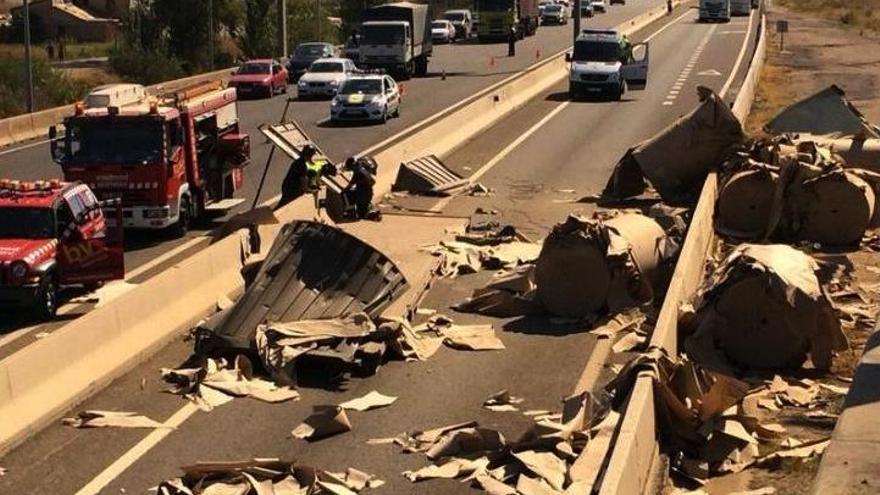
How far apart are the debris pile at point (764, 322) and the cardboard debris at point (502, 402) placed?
2.52m

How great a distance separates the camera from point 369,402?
14.3 metres

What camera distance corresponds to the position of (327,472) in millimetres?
12164

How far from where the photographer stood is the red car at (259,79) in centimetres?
5356

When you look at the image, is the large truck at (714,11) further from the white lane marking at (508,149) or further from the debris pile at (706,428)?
the debris pile at (706,428)

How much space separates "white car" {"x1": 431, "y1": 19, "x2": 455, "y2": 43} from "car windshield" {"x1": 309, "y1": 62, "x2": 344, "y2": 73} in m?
37.4

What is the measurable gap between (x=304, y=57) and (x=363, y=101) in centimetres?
2010

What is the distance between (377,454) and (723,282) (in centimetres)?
519

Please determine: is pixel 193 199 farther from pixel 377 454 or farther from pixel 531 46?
pixel 531 46

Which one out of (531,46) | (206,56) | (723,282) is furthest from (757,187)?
(531,46)

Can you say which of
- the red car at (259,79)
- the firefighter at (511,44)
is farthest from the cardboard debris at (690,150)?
the firefighter at (511,44)

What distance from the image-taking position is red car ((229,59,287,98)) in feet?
176

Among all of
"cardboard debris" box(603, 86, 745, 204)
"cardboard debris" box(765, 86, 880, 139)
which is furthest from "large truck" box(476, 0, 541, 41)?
"cardboard debris" box(603, 86, 745, 204)

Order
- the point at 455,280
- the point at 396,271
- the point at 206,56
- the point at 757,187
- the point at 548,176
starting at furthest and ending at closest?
the point at 206,56
the point at 548,176
the point at 757,187
the point at 455,280
the point at 396,271

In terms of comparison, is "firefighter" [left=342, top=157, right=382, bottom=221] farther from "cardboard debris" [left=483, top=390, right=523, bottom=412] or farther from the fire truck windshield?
"cardboard debris" [left=483, top=390, right=523, bottom=412]
